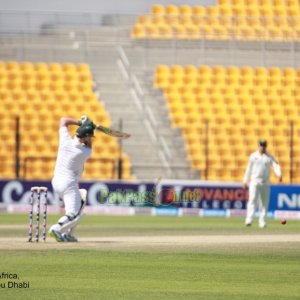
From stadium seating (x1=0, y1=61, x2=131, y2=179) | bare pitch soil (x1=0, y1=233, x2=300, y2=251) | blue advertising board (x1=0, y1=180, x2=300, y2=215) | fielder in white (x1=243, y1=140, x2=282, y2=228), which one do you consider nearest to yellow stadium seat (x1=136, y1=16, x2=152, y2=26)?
stadium seating (x1=0, y1=61, x2=131, y2=179)

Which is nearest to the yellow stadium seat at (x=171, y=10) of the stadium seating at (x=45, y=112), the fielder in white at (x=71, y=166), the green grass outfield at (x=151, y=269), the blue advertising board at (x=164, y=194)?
the stadium seating at (x=45, y=112)

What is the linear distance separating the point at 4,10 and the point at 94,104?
4.24 m

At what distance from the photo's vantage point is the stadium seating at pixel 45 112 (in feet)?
119

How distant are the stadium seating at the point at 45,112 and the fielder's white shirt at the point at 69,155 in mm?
16167

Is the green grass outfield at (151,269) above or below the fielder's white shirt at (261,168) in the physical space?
below

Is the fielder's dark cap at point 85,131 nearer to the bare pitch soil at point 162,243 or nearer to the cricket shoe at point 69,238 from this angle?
the cricket shoe at point 69,238

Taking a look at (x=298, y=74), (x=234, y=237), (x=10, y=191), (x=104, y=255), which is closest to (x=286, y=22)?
(x=298, y=74)

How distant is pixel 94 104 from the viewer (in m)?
38.8

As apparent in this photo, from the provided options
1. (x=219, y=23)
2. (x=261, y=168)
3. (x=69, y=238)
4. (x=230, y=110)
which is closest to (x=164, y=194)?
(x=230, y=110)

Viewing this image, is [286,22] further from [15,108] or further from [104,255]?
[104,255]

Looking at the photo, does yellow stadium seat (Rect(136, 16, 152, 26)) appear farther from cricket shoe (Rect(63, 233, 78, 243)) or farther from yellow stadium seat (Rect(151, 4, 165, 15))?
cricket shoe (Rect(63, 233, 78, 243))

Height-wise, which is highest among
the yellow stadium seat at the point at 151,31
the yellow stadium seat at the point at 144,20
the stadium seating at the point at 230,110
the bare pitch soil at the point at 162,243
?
the yellow stadium seat at the point at 144,20

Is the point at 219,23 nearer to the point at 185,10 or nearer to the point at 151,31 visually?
the point at 185,10

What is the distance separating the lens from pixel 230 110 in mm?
39281
